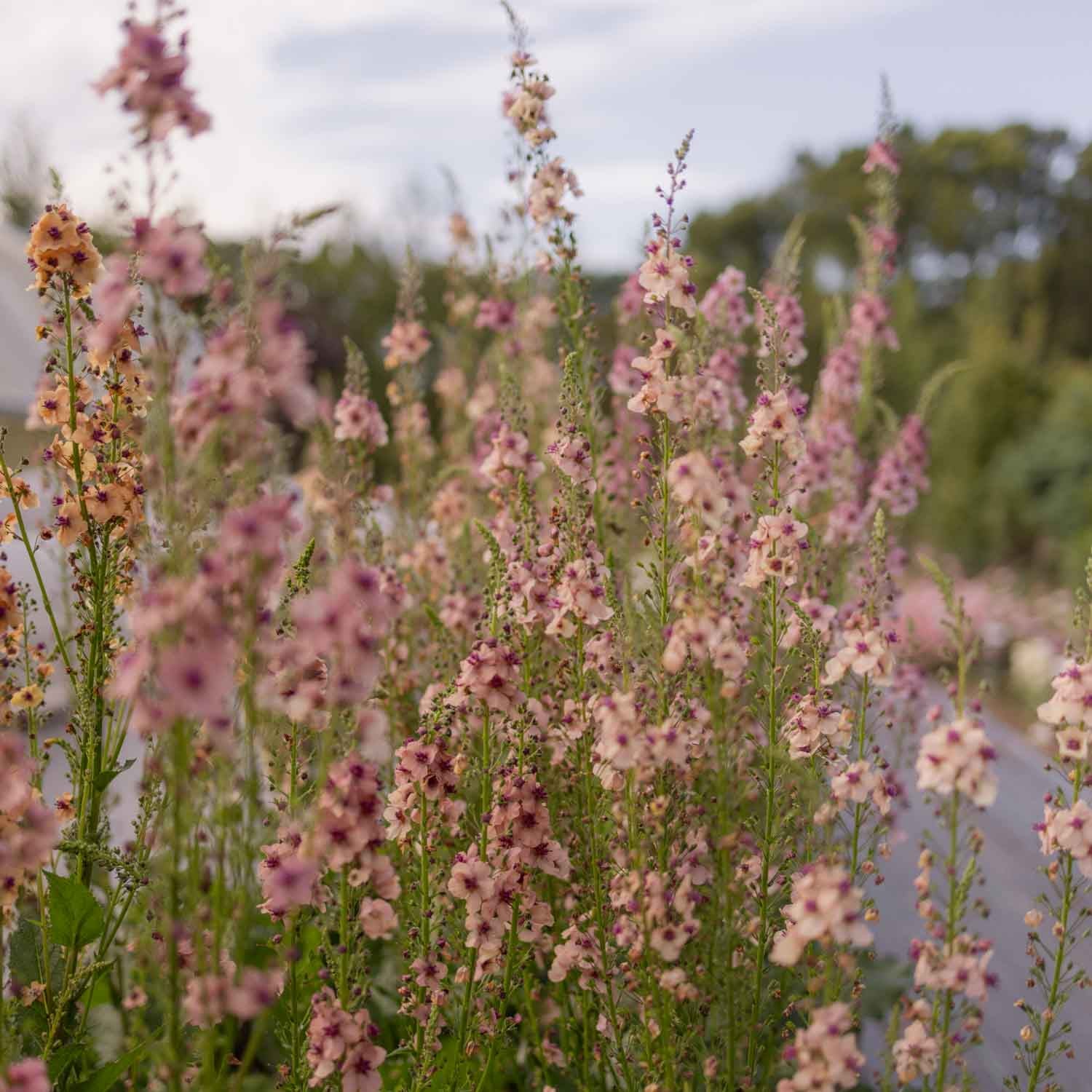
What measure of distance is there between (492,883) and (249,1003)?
65 cm

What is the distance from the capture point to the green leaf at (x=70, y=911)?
165 cm

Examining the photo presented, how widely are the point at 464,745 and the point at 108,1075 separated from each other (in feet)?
2.40

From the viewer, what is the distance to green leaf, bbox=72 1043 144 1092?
149 centimetres

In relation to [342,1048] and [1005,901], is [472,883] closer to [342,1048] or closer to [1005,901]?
[342,1048]

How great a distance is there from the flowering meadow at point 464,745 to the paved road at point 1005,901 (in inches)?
37.2

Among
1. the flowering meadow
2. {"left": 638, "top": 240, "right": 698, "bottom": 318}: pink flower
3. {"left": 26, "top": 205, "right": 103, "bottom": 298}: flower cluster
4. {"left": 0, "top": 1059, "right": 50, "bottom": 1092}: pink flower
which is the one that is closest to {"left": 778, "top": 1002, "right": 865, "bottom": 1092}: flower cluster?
the flowering meadow

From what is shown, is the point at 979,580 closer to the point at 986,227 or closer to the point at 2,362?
the point at 2,362

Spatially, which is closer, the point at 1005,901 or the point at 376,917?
the point at 376,917

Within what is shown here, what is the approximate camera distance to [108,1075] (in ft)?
5.03

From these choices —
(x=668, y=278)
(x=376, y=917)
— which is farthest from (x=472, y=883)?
(x=668, y=278)

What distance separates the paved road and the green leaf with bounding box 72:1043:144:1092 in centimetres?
174

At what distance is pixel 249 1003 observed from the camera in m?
0.93

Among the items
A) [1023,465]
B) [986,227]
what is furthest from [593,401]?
[986,227]

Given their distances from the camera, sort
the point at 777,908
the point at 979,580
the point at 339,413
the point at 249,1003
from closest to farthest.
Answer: the point at 249,1003, the point at 777,908, the point at 339,413, the point at 979,580
